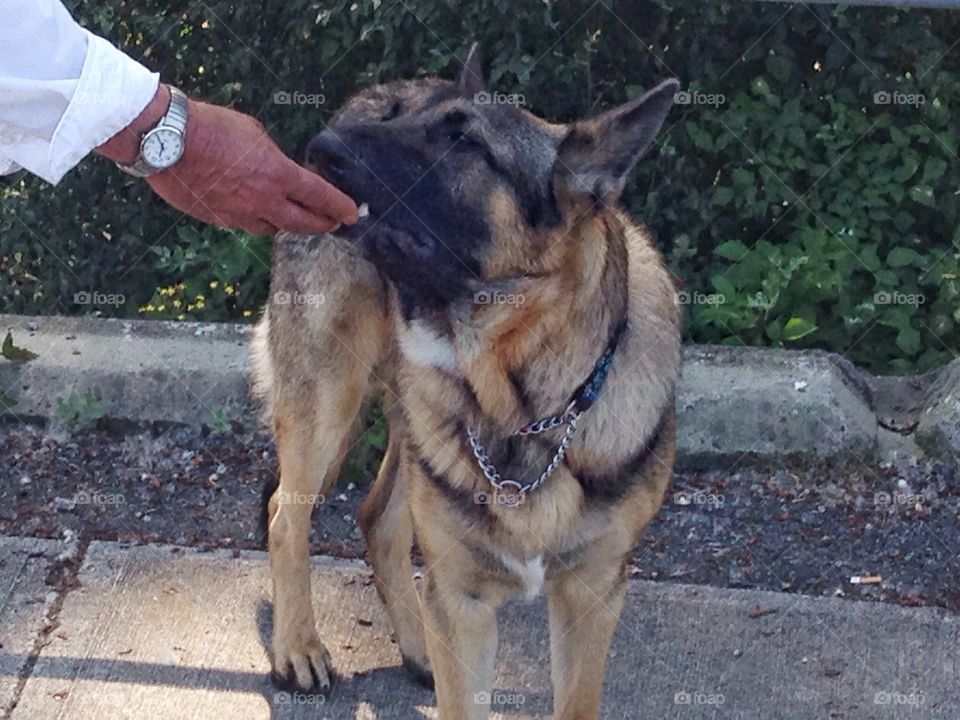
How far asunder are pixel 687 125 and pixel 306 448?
94.2 inches

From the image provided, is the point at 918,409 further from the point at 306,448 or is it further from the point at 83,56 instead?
the point at 83,56

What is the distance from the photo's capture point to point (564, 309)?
11.7ft

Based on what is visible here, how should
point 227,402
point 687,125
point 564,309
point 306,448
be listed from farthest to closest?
point 687,125, point 227,402, point 306,448, point 564,309

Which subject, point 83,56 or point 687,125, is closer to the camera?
point 83,56

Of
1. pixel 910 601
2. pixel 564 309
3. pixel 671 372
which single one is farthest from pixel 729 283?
pixel 564 309

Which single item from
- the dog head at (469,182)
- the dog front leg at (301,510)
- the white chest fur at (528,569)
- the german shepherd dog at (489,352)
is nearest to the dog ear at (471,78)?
the german shepherd dog at (489,352)

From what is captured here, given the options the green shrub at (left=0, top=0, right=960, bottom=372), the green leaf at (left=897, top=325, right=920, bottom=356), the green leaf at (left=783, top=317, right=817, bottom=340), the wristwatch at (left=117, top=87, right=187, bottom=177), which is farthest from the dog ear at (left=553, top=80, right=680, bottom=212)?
the green leaf at (left=897, top=325, right=920, bottom=356)

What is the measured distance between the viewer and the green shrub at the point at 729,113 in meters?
5.84

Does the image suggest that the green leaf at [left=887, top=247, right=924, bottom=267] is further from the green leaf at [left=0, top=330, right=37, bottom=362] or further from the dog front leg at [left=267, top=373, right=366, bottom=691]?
the green leaf at [left=0, top=330, right=37, bottom=362]

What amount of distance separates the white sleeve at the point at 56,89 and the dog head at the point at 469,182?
1.78 feet

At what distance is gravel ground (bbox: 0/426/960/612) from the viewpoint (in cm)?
489

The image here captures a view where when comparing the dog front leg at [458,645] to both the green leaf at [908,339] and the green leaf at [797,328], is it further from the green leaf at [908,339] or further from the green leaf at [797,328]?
the green leaf at [908,339]

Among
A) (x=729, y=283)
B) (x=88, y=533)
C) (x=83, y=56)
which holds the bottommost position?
(x=88, y=533)

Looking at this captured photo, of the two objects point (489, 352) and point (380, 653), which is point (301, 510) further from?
point (489, 352)
